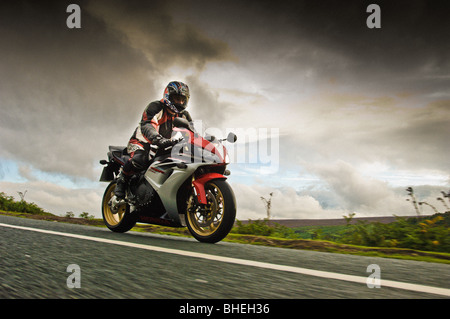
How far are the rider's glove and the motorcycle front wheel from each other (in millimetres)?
793

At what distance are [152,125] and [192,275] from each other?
342 centimetres

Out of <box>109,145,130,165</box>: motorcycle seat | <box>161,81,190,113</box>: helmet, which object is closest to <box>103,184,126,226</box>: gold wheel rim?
<box>109,145,130,165</box>: motorcycle seat

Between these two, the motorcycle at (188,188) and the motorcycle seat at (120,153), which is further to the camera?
the motorcycle seat at (120,153)

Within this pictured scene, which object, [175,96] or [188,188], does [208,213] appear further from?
[175,96]

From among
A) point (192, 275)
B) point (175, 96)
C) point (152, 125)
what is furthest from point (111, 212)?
point (192, 275)

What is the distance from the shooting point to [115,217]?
19.9ft

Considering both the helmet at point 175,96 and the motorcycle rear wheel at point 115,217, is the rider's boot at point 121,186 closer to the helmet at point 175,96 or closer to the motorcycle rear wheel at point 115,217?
the motorcycle rear wheel at point 115,217

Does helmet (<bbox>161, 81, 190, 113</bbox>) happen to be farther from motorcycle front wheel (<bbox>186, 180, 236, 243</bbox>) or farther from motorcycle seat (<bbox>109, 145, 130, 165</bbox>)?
motorcycle front wheel (<bbox>186, 180, 236, 243</bbox>)

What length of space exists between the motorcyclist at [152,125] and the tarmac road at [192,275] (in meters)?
2.28

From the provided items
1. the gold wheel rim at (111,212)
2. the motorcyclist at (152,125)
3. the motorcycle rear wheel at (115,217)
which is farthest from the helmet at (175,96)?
the gold wheel rim at (111,212)

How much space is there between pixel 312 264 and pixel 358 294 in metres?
0.95

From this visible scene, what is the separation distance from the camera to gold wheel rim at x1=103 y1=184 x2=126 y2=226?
5.90 meters

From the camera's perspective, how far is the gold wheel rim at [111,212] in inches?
232
